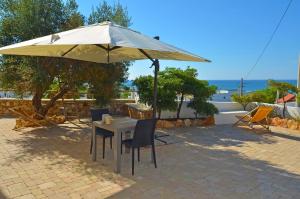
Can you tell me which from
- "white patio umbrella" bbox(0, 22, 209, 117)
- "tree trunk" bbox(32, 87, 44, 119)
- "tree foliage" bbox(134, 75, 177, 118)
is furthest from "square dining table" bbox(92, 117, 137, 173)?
"tree trunk" bbox(32, 87, 44, 119)

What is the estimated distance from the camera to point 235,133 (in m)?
9.52

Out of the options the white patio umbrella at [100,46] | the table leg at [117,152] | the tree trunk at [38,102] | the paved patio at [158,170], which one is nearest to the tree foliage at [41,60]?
the tree trunk at [38,102]

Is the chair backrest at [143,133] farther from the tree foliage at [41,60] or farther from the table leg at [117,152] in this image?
the tree foliage at [41,60]

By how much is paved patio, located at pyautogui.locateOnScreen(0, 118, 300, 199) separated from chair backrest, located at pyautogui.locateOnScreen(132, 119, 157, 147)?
56cm

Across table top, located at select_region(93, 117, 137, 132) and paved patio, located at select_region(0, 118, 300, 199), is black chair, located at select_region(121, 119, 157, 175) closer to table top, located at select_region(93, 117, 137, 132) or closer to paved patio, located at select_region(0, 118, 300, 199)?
table top, located at select_region(93, 117, 137, 132)

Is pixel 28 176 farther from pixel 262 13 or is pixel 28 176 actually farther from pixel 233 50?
pixel 233 50

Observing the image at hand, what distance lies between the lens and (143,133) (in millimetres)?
5297

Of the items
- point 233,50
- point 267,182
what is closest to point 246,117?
point 267,182

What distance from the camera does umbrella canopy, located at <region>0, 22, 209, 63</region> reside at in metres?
4.32

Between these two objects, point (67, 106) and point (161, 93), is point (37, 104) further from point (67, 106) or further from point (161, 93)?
point (161, 93)

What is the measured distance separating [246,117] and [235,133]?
5.31 feet

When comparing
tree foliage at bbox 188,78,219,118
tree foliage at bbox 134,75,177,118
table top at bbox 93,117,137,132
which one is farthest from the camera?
tree foliage at bbox 188,78,219,118

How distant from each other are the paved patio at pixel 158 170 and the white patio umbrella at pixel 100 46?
7.33ft

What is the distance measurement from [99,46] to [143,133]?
2776 millimetres
